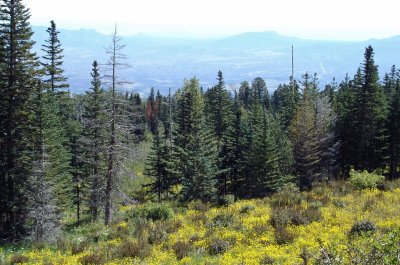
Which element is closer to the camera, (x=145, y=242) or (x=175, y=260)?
(x=175, y=260)

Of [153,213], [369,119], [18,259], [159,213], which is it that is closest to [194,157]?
[153,213]

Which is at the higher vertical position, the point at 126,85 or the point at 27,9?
the point at 27,9

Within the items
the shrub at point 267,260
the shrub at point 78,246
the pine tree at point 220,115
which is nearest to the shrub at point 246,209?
the shrub at point 267,260

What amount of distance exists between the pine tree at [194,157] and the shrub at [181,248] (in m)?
11.6

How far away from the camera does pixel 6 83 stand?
30.2m

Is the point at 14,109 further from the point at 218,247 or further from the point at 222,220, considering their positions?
the point at 218,247

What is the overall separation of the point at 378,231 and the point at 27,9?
92.5ft

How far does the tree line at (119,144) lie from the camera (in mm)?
27078

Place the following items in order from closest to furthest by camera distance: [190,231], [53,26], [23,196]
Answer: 1. [190,231]
2. [23,196]
3. [53,26]

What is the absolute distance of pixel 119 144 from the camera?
26344 mm

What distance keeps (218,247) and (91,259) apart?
3788 mm

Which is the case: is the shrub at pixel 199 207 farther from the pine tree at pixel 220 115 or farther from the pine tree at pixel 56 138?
the pine tree at pixel 220 115

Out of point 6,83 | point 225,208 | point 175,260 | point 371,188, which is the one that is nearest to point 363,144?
point 371,188

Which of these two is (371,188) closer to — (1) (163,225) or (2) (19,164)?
(1) (163,225)
